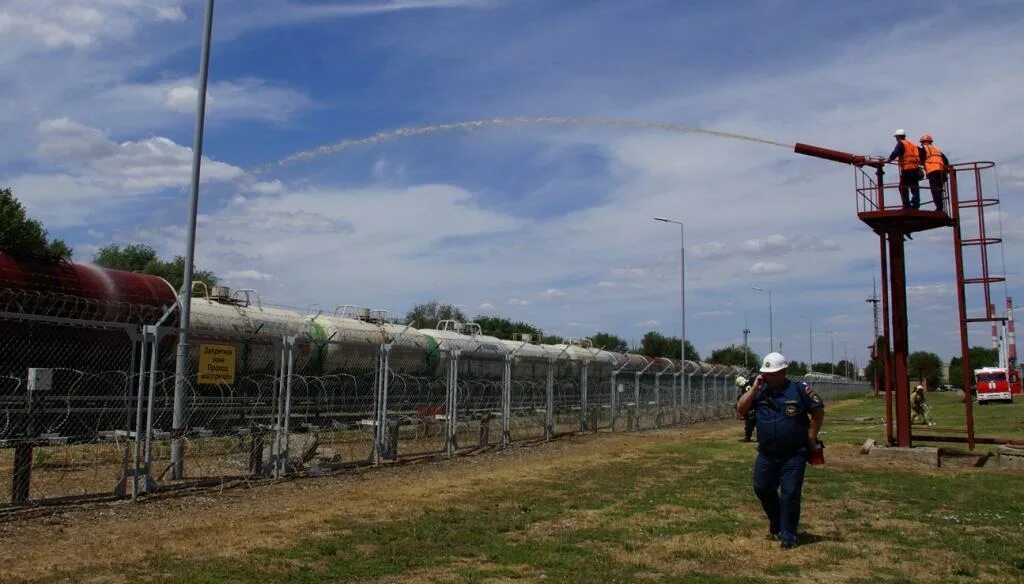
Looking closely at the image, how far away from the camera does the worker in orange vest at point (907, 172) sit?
17.2m

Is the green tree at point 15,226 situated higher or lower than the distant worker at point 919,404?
higher

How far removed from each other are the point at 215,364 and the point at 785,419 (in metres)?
7.43

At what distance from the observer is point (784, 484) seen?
8.15 metres

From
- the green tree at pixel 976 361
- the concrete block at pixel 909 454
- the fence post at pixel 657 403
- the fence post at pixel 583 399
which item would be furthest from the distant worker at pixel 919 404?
the green tree at pixel 976 361

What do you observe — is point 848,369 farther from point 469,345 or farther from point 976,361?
point 469,345

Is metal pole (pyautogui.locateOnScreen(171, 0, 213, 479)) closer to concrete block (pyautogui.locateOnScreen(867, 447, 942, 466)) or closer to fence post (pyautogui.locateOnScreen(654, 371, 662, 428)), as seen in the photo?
concrete block (pyautogui.locateOnScreen(867, 447, 942, 466))

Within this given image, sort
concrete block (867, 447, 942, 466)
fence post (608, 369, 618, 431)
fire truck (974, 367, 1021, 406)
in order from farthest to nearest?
fire truck (974, 367, 1021, 406)
fence post (608, 369, 618, 431)
concrete block (867, 447, 942, 466)

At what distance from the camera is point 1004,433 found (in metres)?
26.0

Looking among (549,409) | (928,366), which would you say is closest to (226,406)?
(549,409)

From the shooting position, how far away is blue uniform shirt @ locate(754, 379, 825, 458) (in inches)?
321

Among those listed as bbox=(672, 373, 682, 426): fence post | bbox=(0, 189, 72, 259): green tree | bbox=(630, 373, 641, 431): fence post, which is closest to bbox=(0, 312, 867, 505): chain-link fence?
bbox=(630, 373, 641, 431): fence post

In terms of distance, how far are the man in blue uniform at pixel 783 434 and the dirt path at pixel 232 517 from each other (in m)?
4.07

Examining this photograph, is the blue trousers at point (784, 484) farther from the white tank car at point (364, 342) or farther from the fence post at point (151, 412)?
the white tank car at point (364, 342)

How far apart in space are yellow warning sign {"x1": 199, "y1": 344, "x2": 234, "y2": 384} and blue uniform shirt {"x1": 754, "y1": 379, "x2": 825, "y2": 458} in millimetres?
7119
